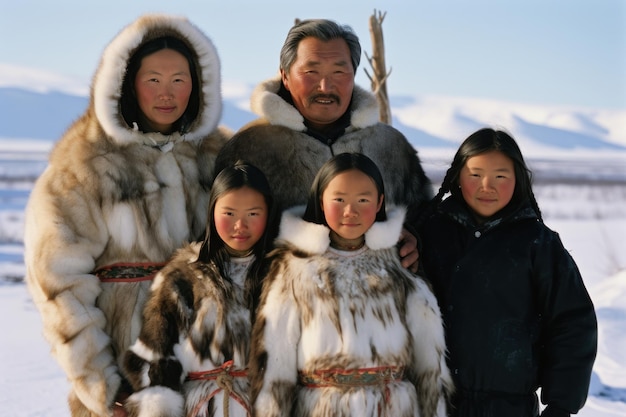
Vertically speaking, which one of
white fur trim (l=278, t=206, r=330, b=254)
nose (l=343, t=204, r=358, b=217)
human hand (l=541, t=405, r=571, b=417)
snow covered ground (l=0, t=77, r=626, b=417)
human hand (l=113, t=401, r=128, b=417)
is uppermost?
nose (l=343, t=204, r=358, b=217)

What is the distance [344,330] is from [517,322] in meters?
0.55

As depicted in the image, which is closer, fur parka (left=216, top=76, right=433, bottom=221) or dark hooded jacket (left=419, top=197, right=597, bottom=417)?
dark hooded jacket (left=419, top=197, right=597, bottom=417)

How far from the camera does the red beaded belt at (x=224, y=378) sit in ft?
7.43

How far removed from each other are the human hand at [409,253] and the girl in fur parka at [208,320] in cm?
44

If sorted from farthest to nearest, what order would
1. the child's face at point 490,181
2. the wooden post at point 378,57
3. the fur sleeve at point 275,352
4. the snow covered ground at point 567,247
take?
the wooden post at point 378,57, the snow covered ground at point 567,247, the child's face at point 490,181, the fur sleeve at point 275,352

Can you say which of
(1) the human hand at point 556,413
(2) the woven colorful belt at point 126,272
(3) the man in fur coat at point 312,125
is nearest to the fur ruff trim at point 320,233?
(3) the man in fur coat at point 312,125

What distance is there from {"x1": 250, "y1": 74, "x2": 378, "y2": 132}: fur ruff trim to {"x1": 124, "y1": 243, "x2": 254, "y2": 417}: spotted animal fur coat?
2.34ft

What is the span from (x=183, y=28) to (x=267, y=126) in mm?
463

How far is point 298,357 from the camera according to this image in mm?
2270

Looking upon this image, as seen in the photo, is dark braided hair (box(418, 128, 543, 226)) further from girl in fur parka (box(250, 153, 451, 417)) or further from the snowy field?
girl in fur parka (box(250, 153, 451, 417))

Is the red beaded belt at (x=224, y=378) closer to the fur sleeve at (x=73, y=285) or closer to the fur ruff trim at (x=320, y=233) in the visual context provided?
the fur sleeve at (x=73, y=285)

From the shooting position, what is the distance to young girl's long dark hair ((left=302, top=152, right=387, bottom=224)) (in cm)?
231

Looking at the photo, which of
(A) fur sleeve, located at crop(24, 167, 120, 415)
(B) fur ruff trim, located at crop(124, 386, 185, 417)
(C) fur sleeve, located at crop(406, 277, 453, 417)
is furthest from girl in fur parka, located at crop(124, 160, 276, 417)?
(C) fur sleeve, located at crop(406, 277, 453, 417)

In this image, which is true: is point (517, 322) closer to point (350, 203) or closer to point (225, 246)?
point (350, 203)
